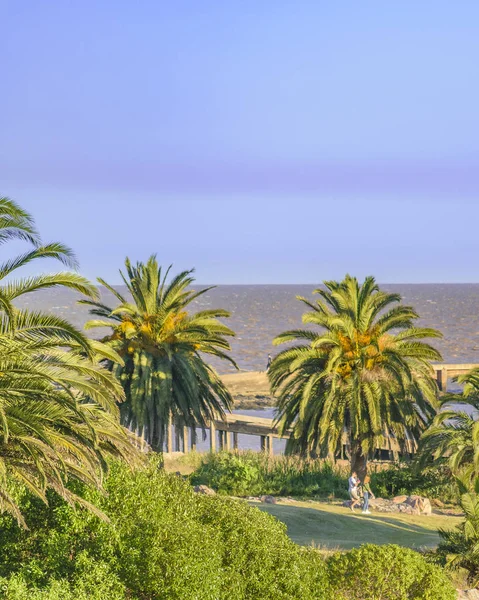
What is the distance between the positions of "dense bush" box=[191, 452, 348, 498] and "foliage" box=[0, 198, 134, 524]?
14.6 m

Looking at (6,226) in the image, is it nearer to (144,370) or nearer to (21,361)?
(21,361)

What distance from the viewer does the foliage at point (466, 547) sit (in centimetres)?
1827

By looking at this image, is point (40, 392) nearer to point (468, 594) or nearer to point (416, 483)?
point (468, 594)

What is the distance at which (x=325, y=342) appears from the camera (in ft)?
92.1

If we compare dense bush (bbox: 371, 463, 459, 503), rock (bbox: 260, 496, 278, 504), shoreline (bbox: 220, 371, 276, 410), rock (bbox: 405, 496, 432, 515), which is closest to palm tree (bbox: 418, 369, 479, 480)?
rock (bbox: 405, 496, 432, 515)

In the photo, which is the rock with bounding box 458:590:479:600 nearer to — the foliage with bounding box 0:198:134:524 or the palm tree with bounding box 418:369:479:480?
the palm tree with bounding box 418:369:479:480

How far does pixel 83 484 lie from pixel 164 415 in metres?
14.3

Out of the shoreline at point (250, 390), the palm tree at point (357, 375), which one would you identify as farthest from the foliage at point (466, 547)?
the shoreline at point (250, 390)

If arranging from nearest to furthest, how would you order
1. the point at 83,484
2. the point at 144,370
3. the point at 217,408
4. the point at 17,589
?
the point at 17,589, the point at 83,484, the point at 144,370, the point at 217,408

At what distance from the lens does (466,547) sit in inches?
727

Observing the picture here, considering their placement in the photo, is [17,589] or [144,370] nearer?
[17,589]

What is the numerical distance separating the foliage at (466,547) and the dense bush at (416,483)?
32.0ft

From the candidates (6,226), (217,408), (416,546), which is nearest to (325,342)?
(217,408)

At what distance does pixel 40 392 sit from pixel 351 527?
458 inches
